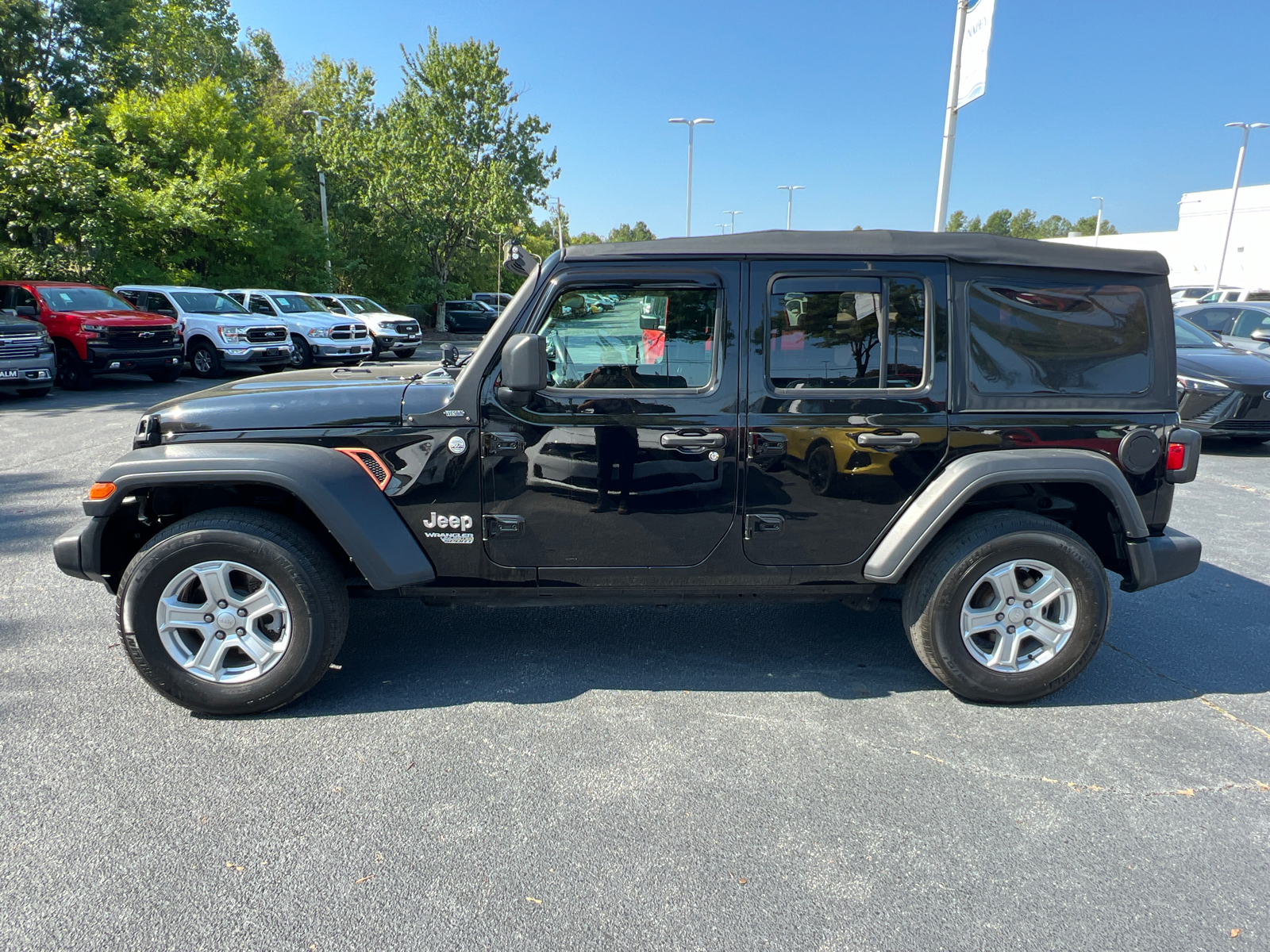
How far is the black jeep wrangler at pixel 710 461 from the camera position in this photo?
128 inches

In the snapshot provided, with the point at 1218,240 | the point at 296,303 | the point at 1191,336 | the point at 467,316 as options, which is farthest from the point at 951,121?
the point at 1218,240

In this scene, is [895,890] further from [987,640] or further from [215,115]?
[215,115]

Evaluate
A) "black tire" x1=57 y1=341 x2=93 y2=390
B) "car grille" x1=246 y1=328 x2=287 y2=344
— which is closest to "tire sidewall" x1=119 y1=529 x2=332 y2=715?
"black tire" x1=57 y1=341 x2=93 y2=390

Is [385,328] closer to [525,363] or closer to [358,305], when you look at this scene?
[358,305]

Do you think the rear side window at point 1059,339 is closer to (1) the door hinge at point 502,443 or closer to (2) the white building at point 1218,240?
(1) the door hinge at point 502,443

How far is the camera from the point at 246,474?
310 cm

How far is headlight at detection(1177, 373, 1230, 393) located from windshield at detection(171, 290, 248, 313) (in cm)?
1640

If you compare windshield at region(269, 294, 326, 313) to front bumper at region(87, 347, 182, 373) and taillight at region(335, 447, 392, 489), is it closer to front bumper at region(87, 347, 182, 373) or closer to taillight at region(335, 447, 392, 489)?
front bumper at region(87, 347, 182, 373)

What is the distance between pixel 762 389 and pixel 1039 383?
1193mm

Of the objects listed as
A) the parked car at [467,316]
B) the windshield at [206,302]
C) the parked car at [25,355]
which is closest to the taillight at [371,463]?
the parked car at [25,355]

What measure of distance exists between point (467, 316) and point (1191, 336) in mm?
27142

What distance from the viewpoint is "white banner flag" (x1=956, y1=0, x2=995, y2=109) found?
8.83 m

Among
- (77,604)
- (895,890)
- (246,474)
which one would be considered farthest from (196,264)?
(895,890)

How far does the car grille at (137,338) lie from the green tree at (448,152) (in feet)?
66.2
